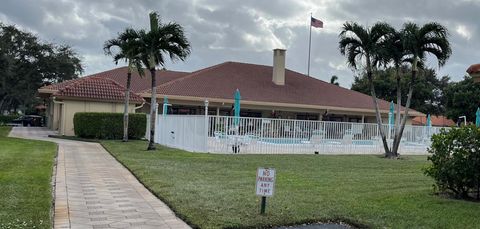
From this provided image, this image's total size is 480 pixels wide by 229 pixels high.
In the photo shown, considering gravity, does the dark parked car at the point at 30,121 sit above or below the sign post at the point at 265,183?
above

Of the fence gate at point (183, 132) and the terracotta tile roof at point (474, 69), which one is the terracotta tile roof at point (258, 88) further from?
the terracotta tile roof at point (474, 69)

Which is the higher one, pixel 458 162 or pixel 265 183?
pixel 458 162

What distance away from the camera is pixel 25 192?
9.05 m

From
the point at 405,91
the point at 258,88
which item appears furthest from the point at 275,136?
the point at 405,91

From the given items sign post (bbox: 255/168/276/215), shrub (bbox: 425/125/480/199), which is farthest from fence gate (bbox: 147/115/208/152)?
sign post (bbox: 255/168/276/215)

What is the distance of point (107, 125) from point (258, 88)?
14076 mm

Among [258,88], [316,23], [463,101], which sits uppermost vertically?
[316,23]

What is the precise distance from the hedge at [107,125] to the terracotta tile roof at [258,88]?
640 centimetres

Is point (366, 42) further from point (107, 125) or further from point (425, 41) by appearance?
point (107, 125)

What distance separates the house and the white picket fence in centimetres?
902

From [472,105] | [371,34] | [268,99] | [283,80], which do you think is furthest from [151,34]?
[472,105]

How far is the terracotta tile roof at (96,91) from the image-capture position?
31016 millimetres

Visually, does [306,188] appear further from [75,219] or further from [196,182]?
[75,219]

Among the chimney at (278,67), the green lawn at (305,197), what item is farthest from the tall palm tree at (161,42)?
the chimney at (278,67)
